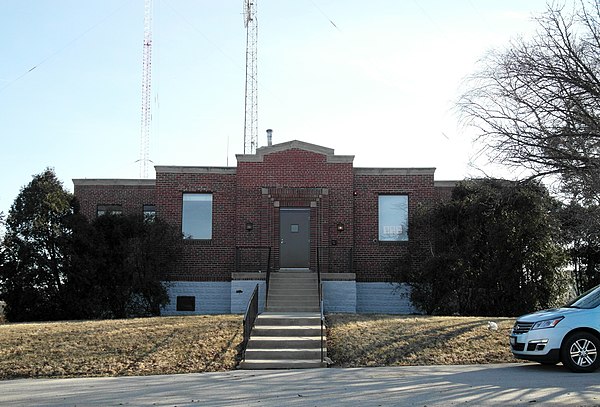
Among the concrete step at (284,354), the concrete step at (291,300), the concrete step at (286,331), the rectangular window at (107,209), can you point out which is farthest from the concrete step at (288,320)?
the rectangular window at (107,209)

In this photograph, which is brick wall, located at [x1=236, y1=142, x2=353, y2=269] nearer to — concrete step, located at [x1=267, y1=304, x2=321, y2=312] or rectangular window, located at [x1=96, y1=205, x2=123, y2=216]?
concrete step, located at [x1=267, y1=304, x2=321, y2=312]

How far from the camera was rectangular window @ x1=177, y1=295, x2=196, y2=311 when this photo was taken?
930 inches

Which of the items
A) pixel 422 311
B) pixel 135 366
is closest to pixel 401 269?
pixel 422 311

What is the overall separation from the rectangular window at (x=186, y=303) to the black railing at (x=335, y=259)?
4.45 meters

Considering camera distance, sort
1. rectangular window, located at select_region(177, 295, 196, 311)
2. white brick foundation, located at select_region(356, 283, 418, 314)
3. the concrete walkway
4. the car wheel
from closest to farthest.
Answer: the concrete walkway → the car wheel → white brick foundation, located at select_region(356, 283, 418, 314) → rectangular window, located at select_region(177, 295, 196, 311)

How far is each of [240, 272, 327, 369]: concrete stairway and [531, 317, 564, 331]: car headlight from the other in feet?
14.5

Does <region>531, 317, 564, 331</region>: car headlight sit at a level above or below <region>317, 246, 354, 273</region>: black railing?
below

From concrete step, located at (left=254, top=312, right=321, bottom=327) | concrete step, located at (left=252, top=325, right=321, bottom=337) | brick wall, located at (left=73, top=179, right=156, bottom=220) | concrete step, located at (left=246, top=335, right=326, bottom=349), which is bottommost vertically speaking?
concrete step, located at (left=246, top=335, right=326, bottom=349)

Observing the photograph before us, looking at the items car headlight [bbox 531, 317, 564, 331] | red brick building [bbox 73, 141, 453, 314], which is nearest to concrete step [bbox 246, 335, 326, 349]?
car headlight [bbox 531, 317, 564, 331]

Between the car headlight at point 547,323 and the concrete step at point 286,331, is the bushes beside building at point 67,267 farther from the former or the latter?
the car headlight at point 547,323

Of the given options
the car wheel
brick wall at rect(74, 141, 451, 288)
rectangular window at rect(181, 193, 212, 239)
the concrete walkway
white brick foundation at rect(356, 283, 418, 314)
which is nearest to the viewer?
the concrete walkway

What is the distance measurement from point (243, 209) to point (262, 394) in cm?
1330

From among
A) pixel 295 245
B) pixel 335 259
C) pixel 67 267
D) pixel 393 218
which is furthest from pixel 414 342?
pixel 67 267

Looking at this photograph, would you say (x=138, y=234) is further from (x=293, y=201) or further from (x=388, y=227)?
(x=388, y=227)
